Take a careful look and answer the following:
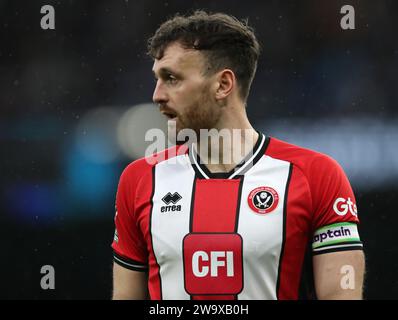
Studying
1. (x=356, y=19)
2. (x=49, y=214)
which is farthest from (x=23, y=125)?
(x=356, y=19)

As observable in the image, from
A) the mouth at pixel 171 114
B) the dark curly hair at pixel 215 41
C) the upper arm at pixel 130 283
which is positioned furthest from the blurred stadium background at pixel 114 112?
the mouth at pixel 171 114

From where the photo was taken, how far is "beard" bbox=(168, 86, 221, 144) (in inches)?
113

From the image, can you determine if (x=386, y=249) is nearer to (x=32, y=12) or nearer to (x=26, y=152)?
(x=26, y=152)

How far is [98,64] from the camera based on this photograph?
7.49 metres

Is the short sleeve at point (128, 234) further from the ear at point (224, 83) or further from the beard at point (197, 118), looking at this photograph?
the ear at point (224, 83)

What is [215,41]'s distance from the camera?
296 cm

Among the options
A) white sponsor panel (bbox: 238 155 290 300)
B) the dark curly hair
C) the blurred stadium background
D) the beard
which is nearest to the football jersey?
white sponsor panel (bbox: 238 155 290 300)

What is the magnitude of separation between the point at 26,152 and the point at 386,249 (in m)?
3.41

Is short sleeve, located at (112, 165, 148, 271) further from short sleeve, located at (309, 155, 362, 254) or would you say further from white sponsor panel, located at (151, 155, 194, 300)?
short sleeve, located at (309, 155, 362, 254)

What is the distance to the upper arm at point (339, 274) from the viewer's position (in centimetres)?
264

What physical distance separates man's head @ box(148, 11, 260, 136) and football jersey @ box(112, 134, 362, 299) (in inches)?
9.0

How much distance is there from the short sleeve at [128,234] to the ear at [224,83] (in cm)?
47

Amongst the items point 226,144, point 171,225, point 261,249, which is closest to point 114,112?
point 226,144

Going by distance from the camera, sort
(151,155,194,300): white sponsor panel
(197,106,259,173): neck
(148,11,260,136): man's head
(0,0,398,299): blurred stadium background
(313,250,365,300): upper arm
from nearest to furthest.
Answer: (313,250,365,300): upper arm
(151,155,194,300): white sponsor panel
(148,11,260,136): man's head
(197,106,259,173): neck
(0,0,398,299): blurred stadium background
